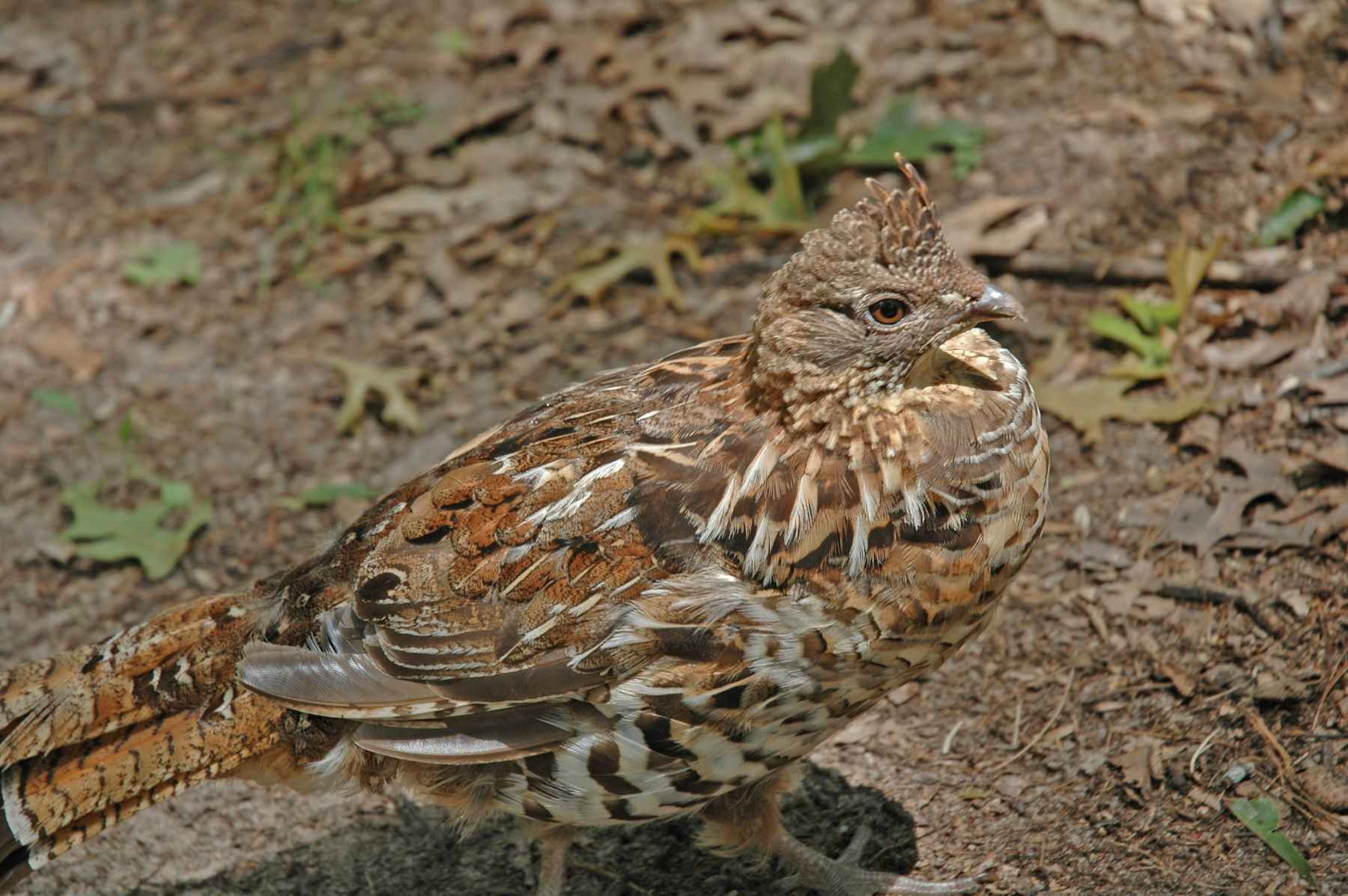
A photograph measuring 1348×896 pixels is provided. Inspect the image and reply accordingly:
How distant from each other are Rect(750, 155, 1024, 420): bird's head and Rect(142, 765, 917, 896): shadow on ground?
1.78 m

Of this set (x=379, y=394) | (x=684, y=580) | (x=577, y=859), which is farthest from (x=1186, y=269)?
(x=379, y=394)

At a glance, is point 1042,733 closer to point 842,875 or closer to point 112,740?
point 842,875

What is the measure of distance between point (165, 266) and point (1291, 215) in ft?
20.5

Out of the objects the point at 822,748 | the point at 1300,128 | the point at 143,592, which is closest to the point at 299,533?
the point at 143,592

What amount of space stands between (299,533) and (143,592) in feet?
2.51

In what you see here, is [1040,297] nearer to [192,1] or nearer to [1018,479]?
[1018,479]

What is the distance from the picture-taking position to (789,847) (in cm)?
473

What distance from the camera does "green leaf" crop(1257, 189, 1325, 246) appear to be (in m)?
6.07

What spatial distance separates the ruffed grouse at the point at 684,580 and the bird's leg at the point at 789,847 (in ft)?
0.90

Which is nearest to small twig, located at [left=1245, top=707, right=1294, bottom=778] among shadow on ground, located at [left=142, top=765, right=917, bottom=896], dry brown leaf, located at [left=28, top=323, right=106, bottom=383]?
shadow on ground, located at [left=142, top=765, right=917, bottom=896]

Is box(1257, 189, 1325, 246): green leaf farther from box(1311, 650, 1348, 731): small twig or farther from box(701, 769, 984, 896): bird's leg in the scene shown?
box(701, 769, 984, 896): bird's leg

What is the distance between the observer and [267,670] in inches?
167

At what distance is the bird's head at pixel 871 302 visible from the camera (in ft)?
13.1

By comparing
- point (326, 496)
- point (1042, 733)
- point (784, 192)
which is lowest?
point (1042, 733)
